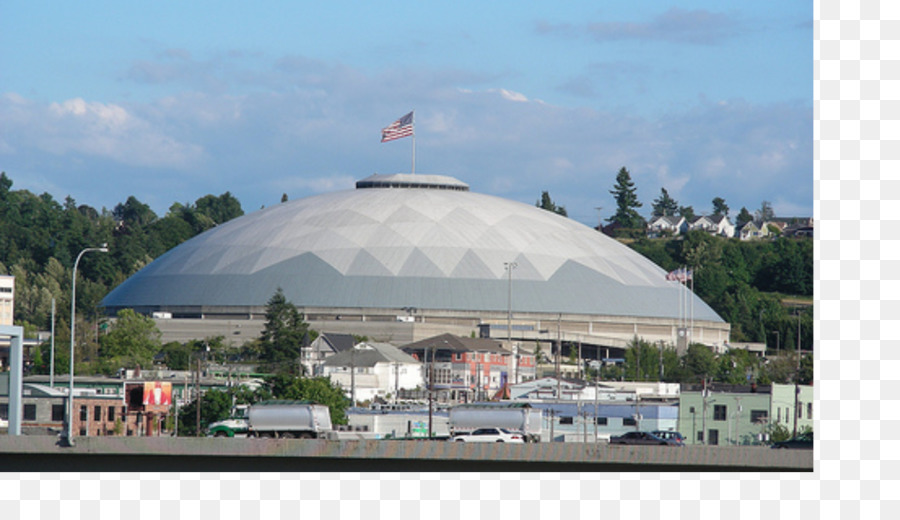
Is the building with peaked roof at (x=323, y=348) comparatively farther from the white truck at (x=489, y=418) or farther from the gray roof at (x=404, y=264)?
the white truck at (x=489, y=418)

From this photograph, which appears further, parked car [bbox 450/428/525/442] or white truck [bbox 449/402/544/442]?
white truck [bbox 449/402/544/442]

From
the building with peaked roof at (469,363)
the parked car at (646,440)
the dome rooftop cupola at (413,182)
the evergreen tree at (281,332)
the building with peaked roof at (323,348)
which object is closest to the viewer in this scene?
the parked car at (646,440)

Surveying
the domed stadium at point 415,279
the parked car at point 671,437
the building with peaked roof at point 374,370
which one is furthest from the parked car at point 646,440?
the domed stadium at point 415,279

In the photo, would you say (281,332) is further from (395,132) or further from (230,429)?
(230,429)

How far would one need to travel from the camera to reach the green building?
2795 inches

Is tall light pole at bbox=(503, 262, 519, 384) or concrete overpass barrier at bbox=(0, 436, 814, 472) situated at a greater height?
tall light pole at bbox=(503, 262, 519, 384)

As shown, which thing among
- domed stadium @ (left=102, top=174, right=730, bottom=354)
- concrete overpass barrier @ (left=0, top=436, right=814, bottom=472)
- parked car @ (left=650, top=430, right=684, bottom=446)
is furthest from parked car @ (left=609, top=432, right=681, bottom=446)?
domed stadium @ (left=102, top=174, right=730, bottom=354)

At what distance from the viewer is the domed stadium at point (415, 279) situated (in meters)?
119

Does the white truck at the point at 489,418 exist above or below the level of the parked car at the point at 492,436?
above

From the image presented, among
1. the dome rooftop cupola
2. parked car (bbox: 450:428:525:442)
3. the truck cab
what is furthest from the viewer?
the dome rooftop cupola

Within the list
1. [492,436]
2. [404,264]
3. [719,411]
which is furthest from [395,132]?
[492,436]

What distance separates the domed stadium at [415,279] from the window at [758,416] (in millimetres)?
42544

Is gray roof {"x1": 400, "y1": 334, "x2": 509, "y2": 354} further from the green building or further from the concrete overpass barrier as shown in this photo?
the concrete overpass barrier

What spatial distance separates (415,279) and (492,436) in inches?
2903
